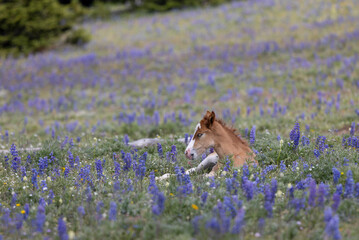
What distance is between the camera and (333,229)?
4.49m

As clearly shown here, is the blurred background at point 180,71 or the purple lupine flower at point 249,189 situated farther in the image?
the blurred background at point 180,71

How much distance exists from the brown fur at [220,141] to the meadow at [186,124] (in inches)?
13.5

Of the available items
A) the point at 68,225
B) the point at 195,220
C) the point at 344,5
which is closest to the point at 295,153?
the point at 195,220

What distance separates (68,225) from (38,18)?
20.8 metres

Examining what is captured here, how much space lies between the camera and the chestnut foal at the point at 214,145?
274 inches

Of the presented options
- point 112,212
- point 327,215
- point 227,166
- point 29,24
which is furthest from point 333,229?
point 29,24

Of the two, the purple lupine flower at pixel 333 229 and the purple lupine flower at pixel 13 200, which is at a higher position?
the purple lupine flower at pixel 333 229

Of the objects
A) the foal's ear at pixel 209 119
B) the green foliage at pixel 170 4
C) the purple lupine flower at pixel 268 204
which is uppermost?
the green foliage at pixel 170 4

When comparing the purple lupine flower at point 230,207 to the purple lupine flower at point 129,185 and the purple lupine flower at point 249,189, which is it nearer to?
the purple lupine flower at point 249,189

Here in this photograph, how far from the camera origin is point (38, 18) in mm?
23469

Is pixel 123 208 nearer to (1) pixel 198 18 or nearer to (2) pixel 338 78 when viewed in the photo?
(2) pixel 338 78

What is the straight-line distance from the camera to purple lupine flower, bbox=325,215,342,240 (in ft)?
14.5

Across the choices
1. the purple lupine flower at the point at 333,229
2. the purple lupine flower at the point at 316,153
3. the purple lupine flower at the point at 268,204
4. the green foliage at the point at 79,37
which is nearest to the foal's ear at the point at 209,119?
the purple lupine flower at the point at 316,153

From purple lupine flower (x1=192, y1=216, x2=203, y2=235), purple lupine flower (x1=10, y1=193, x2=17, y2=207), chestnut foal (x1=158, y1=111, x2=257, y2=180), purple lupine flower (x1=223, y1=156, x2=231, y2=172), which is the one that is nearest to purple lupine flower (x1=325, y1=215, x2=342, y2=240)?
purple lupine flower (x1=192, y1=216, x2=203, y2=235)
